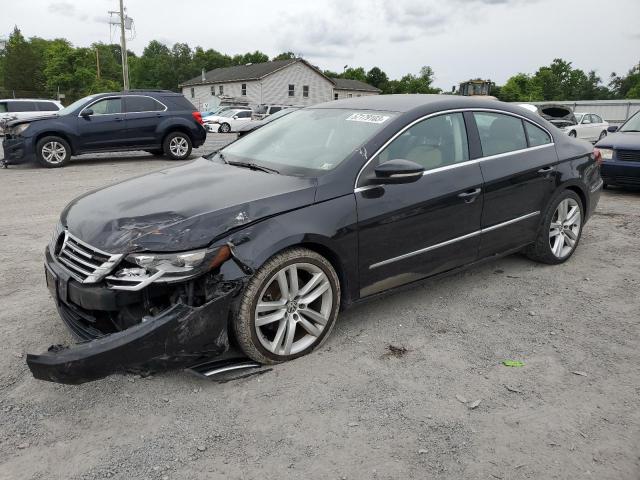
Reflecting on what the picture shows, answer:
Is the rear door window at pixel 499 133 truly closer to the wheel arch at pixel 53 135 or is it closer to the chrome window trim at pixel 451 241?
the chrome window trim at pixel 451 241

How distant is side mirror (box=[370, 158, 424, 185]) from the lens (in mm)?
3494

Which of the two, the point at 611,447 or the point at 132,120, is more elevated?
the point at 132,120

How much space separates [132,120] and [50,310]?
376 inches

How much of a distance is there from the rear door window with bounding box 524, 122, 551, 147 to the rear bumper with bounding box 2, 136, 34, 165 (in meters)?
10.8

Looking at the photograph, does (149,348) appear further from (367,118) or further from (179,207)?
(367,118)

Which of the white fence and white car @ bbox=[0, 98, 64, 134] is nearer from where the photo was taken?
white car @ bbox=[0, 98, 64, 134]

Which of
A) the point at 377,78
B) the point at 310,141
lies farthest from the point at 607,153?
the point at 377,78

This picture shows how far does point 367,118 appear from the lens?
404 centimetres

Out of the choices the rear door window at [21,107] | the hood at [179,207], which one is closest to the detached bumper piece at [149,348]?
the hood at [179,207]

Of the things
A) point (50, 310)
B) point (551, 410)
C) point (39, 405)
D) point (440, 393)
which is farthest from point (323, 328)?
point (50, 310)

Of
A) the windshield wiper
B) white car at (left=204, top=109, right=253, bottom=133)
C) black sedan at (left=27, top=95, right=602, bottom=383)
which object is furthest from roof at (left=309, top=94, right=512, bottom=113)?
white car at (left=204, top=109, right=253, bottom=133)

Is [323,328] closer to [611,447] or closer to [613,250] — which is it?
[611,447]

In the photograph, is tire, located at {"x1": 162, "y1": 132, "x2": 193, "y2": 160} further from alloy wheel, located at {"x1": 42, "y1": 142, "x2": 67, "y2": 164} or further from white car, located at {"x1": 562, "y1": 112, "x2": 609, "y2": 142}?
white car, located at {"x1": 562, "y1": 112, "x2": 609, "y2": 142}

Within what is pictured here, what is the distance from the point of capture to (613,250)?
5824 mm
